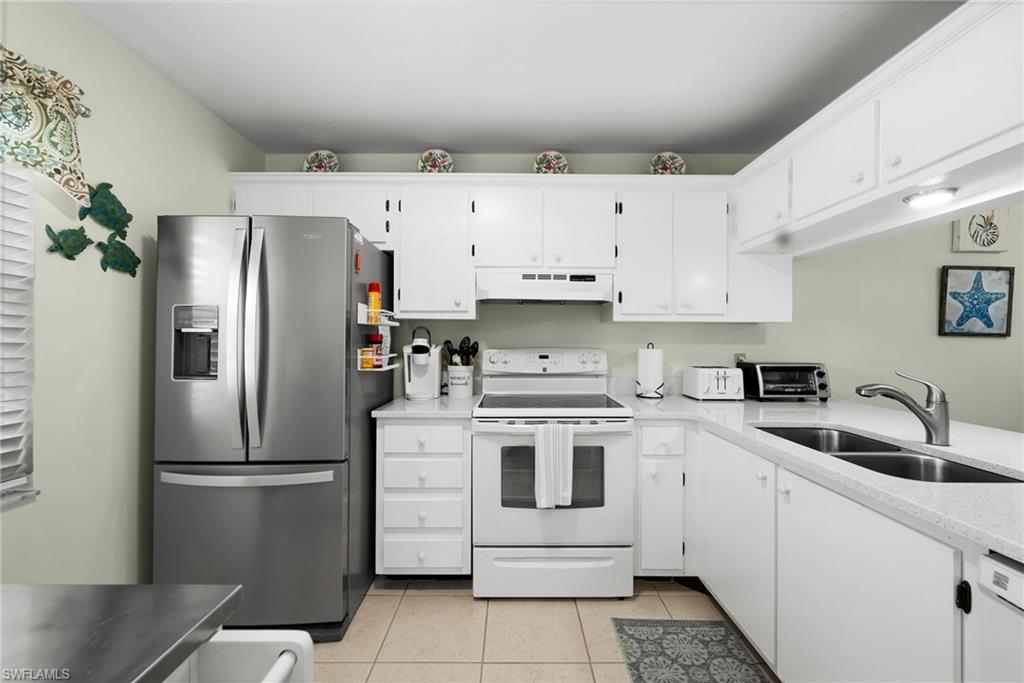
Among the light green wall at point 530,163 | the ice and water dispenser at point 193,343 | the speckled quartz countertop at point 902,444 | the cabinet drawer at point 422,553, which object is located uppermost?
the light green wall at point 530,163

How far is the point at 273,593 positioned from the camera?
6.81 ft

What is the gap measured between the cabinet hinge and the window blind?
270cm

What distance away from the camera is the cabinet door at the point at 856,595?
1088 millimetres

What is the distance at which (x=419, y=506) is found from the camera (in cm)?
246

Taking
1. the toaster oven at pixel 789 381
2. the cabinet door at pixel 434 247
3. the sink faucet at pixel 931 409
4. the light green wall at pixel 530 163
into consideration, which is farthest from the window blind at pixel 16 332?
the toaster oven at pixel 789 381

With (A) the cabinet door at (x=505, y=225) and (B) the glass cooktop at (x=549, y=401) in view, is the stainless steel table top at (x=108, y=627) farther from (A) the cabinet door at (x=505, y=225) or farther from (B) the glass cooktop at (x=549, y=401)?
(A) the cabinet door at (x=505, y=225)

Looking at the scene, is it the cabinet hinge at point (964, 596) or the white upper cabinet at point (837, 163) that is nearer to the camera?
the cabinet hinge at point (964, 596)

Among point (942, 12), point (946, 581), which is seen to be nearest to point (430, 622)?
point (946, 581)

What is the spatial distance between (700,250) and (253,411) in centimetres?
254

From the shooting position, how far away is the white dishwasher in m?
0.90

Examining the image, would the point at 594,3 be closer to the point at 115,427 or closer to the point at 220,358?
the point at 220,358

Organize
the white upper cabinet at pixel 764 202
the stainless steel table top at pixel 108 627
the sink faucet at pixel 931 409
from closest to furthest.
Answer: the stainless steel table top at pixel 108 627, the sink faucet at pixel 931 409, the white upper cabinet at pixel 764 202

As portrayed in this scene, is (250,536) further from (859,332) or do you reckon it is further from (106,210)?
(859,332)

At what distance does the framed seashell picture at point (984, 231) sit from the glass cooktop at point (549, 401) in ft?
7.95
